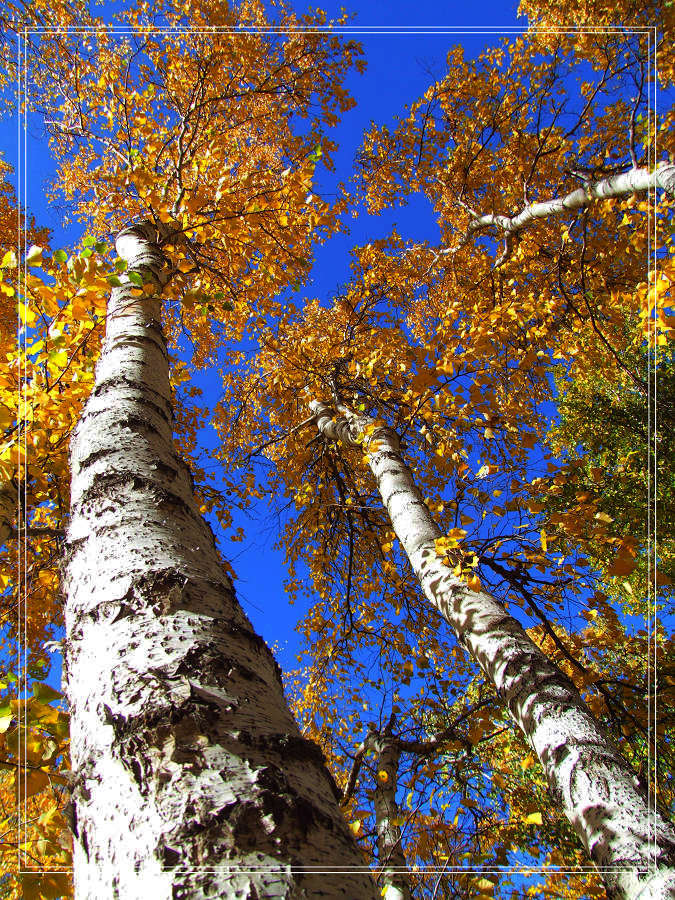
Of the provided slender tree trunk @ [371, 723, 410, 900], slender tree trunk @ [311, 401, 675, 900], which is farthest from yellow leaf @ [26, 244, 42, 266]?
slender tree trunk @ [371, 723, 410, 900]

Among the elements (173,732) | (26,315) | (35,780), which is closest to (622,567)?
(173,732)

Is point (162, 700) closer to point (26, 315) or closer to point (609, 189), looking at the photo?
point (26, 315)

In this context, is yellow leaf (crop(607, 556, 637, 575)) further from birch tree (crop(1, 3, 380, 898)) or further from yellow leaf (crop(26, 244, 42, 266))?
yellow leaf (crop(26, 244, 42, 266))

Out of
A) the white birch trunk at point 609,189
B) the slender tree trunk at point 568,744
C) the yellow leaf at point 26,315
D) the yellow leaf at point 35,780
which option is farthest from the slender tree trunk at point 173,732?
the white birch trunk at point 609,189

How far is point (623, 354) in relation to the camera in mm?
7953

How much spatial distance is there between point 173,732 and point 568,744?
1.53 metres

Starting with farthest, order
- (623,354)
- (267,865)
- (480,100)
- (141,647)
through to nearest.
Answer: (623,354), (480,100), (141,647), (267,865)

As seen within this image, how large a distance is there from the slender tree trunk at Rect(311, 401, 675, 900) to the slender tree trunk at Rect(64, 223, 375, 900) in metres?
1.14

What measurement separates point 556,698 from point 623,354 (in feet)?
27.0

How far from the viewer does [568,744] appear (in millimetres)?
1544

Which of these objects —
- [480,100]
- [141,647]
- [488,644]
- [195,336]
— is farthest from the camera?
[480,100]

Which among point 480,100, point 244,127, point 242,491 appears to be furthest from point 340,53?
point 242,491

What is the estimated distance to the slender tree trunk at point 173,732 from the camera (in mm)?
579

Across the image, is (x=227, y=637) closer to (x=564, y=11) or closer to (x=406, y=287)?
(x=406, y=287)
